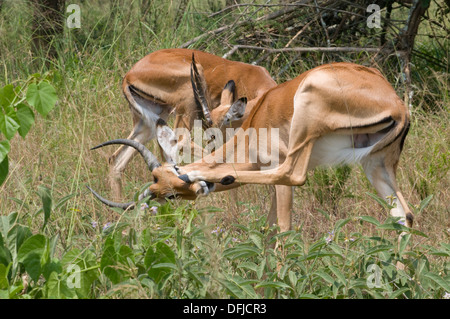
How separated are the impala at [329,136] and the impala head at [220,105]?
0.69m

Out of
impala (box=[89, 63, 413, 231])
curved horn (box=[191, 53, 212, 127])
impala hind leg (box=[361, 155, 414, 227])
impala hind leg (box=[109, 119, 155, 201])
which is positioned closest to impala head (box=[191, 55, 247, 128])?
curved horn (box=[191, 53, 212, 127])

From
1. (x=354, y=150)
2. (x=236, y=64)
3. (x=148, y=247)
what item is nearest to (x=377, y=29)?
(x=236, y=64)

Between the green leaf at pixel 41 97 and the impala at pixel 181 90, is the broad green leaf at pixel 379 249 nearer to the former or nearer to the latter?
the green leaf at pixel 41 97

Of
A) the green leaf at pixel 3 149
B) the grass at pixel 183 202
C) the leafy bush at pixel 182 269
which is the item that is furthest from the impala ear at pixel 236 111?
the green leaf at pixel 3 149

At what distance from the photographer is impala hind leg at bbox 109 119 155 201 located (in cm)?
→ 486

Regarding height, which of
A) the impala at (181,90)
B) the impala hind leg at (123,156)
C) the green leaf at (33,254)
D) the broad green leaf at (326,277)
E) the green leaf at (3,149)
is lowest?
the impala hind leg at (123,156)

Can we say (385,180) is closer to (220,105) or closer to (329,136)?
(329,136)

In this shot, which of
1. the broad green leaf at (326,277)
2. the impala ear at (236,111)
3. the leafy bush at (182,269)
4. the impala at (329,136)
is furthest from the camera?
the impala ear at (236,111)

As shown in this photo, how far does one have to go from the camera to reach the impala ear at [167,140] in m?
3.90

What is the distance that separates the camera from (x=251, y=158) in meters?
4.14

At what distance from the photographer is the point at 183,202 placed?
432 centimetres

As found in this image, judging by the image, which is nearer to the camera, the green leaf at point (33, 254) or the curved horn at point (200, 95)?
the green leaf at point (33, 254)

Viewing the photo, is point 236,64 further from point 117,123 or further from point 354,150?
point 354,150

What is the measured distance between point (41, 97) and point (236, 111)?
2.48 metres
